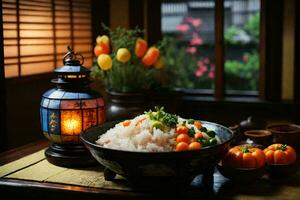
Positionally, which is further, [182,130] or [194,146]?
[182,130]

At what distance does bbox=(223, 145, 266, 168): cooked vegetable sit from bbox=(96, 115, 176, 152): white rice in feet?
1.07

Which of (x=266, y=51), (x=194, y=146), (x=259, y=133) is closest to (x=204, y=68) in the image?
(x=266, y=51)

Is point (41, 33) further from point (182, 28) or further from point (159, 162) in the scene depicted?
point (159, 162)

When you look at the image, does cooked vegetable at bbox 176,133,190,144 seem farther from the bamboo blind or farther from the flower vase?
the bamboo blind

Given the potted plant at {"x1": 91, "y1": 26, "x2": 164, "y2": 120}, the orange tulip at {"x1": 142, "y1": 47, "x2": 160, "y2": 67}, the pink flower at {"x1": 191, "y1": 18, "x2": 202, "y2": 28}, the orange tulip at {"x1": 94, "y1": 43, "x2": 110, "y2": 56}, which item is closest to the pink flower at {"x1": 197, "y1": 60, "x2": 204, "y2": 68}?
the pink flower at {"x1": 191, "y1": 18, "x2": 202, "y2": 28}

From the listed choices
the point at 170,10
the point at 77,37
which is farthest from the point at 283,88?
the point at 77,37

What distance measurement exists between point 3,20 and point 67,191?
1694 mm

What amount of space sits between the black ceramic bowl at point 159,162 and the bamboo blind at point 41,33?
1.62 metres

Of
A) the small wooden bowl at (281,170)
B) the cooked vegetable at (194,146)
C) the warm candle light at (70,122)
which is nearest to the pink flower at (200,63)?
the warm candle light at (70,122)

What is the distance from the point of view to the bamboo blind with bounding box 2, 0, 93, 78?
3.62 metres

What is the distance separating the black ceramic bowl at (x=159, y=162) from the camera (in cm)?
216

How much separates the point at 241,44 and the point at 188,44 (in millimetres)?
543

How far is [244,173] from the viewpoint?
2.34 metres

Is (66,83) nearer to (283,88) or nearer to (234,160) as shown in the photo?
(234,160)
